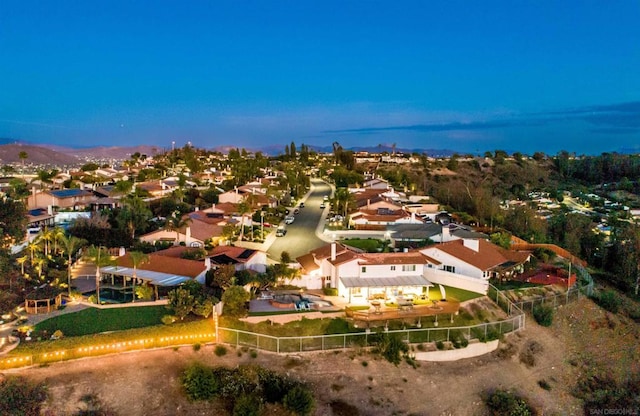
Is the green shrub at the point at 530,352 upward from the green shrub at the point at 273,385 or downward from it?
downward

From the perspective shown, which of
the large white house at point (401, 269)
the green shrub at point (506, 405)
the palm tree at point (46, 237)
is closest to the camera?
the green shrub at point (506, 405)

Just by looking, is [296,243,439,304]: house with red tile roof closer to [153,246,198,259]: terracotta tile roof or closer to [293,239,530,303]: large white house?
[293,239,530,303]: large white house

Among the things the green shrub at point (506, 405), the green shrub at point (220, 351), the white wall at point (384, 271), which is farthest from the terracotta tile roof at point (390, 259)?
the green shrub at point (220, 351)

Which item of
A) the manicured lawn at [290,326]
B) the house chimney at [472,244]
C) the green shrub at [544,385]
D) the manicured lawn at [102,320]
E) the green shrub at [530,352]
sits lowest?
the green shrub at [544,385]

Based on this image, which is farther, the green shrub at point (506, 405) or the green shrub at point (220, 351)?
the green shrub at point (506, 405)

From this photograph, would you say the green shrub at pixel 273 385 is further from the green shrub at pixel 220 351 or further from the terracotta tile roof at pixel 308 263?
the terracotta tile roof at pixel 308 263

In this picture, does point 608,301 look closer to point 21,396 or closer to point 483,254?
point 483,254

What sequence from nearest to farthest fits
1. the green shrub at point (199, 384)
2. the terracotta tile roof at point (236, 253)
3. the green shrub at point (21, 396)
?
1. the green shrub at point (21, 396)
2. the green shrub at point (199, 384)
3. the terracotta tile roof at point (236, 253)
